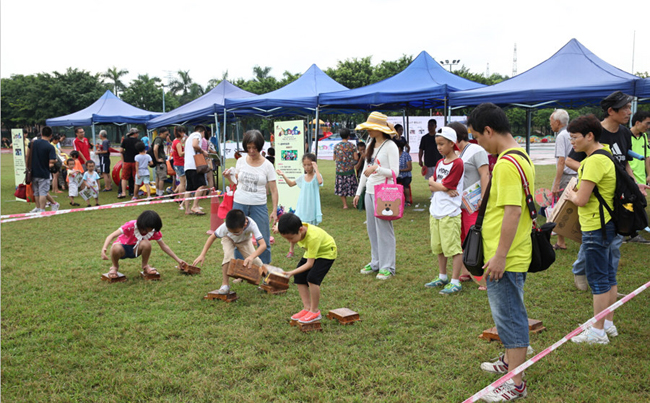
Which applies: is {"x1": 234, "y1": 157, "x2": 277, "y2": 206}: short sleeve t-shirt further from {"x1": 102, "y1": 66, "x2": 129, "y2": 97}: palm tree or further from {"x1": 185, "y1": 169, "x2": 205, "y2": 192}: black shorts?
{"x1": 102, "y1": 66, "x2": 129, "y2": 97}: palm tree

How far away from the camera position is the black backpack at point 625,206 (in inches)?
129

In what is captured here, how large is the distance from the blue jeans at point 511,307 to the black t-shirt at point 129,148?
12062 mm

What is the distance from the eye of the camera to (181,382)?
10.4 ft

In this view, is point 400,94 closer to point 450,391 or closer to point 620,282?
point 620,282

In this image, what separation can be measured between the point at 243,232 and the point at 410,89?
7.45 meters

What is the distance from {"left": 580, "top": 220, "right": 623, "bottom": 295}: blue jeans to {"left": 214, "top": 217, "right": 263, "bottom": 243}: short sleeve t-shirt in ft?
9.90

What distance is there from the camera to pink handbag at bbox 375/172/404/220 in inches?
201

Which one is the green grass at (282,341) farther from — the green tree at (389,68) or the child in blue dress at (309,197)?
the green tree at (389,68)

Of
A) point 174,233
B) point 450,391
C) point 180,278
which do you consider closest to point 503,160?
point 450,391

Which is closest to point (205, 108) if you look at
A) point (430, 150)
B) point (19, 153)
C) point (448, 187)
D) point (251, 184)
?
point (19, 153)

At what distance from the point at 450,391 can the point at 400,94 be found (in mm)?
8638

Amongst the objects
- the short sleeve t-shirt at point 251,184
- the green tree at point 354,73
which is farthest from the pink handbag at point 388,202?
the green tree at point 354,73

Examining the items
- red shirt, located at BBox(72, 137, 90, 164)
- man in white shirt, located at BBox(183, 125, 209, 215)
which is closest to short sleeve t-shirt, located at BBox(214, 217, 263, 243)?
man in white shirt, located at BBox(183, 125, 209, 215)

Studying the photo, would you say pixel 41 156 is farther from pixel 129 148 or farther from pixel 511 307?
pixel 511 307
